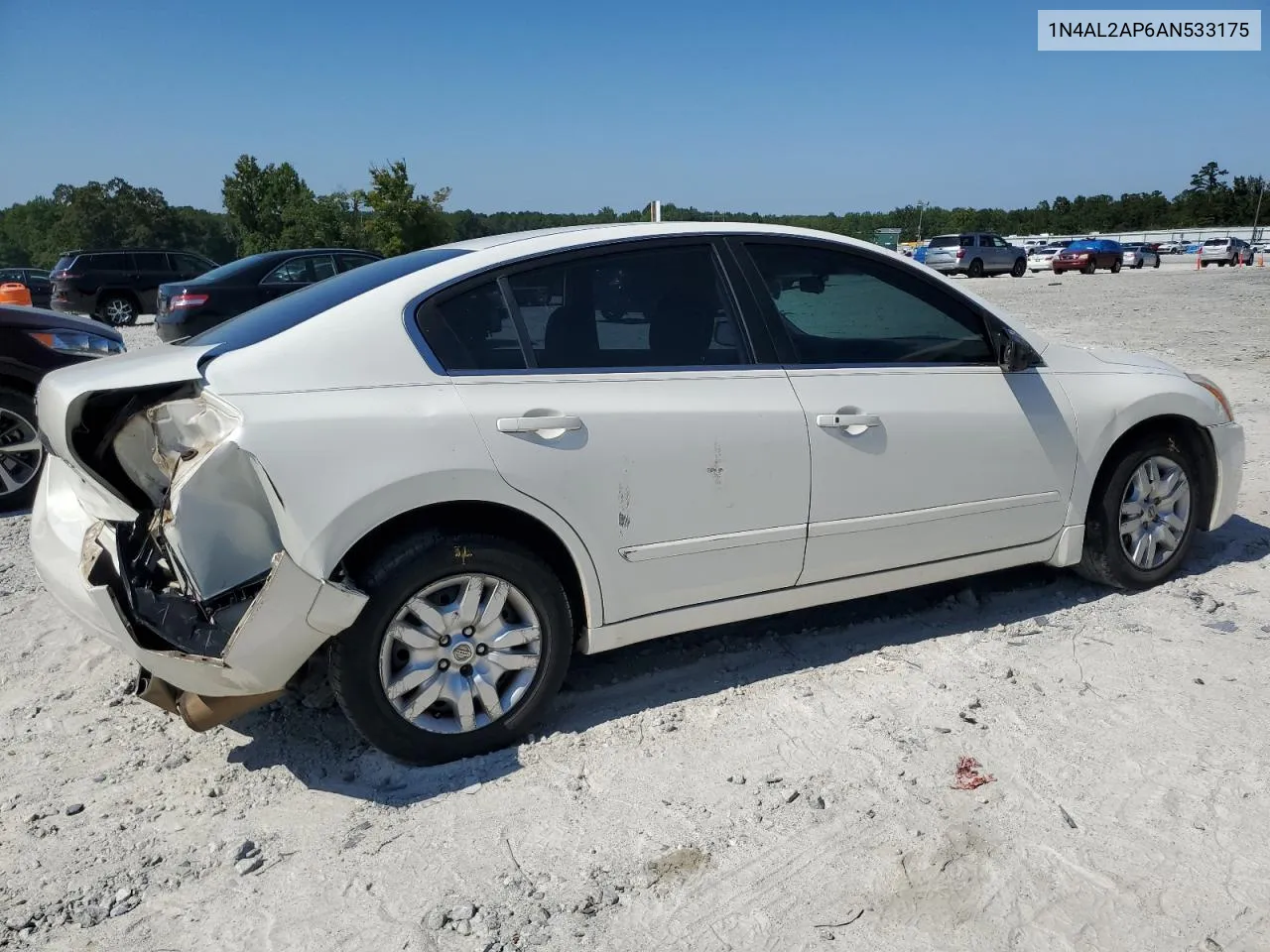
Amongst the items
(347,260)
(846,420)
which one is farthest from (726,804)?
(347,260)

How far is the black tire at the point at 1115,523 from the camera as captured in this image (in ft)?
14.3

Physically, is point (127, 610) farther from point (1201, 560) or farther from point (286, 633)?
point (1201, 560)

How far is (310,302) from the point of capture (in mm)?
3377

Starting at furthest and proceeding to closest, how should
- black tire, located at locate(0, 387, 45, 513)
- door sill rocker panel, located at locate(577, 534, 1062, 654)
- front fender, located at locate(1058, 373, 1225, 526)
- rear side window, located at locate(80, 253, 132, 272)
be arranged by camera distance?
rear side window, located at locate(80, 253, 132, 272) < black tire, located at locate(0, 387, 45, 513) < front fender, located at locate(1058, 373, 1225, 526) < door sill rocker panel, located at locate(577, 534, 1062, 654)

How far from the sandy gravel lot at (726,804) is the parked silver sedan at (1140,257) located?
46500mm

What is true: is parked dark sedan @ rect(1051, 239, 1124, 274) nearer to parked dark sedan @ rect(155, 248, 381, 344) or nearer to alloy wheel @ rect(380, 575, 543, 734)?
parked dark sedan @ rect(155, 248, 381, 344)

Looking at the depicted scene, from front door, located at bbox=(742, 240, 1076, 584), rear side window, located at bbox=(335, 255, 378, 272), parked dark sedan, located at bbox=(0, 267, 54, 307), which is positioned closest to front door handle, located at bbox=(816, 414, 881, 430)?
front door, located at bbox=(742, 240, 1076, 584)

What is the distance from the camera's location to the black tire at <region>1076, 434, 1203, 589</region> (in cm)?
437

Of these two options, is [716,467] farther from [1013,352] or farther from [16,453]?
[16,453]

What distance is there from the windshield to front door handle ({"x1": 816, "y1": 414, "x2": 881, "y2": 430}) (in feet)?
4.67

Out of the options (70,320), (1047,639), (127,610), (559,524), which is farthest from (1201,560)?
(70,320)

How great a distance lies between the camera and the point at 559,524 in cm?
323

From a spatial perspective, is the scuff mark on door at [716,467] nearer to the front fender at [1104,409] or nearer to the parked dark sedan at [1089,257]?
the front fender at [1104,409]

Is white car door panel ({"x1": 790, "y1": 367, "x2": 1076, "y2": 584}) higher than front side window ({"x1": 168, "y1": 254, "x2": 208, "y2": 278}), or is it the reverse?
front side window ({"x1": 168, "y1": 254, "x2": 208, "y2": 278})
